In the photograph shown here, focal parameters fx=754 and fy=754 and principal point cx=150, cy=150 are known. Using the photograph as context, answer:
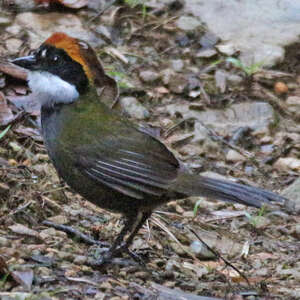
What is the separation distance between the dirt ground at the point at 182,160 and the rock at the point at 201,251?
0.01 metres

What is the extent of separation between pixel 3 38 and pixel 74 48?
2.08 metres

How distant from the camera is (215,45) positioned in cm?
706

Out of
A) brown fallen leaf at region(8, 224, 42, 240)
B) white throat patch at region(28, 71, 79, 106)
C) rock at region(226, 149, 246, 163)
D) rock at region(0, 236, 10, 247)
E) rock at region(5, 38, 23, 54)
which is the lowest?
rock at region(226, 149, 246, 163)

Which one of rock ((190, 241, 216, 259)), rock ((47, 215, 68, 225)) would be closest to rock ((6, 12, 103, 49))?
rock ((47, 215, 68, 225))

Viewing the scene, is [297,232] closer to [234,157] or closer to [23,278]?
[234,157]

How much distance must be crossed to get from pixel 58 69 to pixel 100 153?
58cm

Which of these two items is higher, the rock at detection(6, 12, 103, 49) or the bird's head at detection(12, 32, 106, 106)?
the bird's head at detection(12, 32, 106, 106)

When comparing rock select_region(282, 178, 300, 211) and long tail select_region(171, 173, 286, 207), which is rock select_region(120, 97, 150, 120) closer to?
rock select_region(282, 178, 300, 211)

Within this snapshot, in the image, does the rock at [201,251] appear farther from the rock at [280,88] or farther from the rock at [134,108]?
the rock at [280,88]

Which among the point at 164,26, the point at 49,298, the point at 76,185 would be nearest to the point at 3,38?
the point at 164,26

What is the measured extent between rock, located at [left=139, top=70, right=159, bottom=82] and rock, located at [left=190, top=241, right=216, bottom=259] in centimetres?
202

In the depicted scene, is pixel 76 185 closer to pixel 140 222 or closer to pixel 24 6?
pixel 140 222

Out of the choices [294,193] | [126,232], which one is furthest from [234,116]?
[126,232]

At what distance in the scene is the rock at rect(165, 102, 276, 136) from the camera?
6426mm
